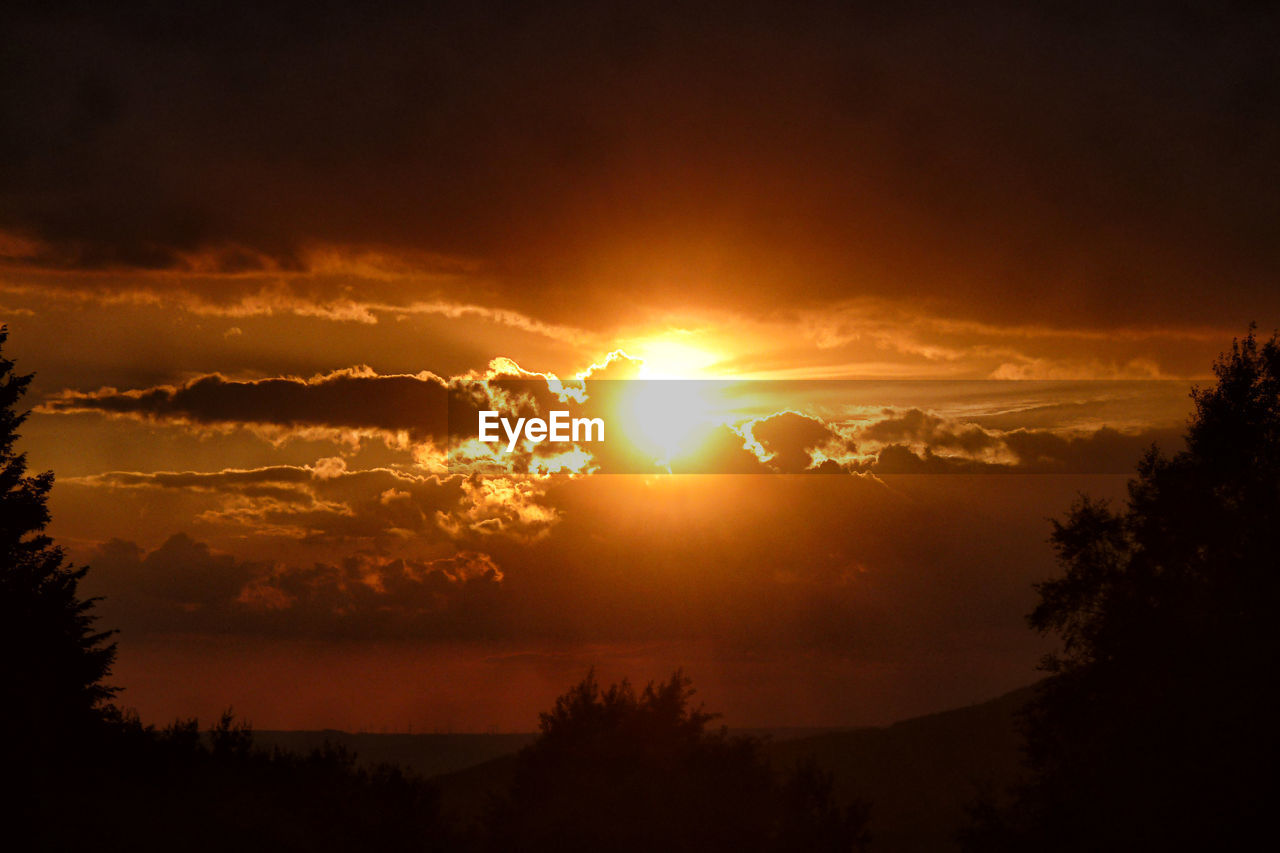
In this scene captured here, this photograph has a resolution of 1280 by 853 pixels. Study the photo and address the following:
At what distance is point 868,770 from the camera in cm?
18912

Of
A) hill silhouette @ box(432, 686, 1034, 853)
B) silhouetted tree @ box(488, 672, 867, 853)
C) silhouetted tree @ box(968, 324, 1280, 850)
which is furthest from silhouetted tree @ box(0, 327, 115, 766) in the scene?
hill silhouette @ box(432, 686, 1034, 853)

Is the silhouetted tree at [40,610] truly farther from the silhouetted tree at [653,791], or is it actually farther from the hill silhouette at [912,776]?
the hill silhouette at [912,776]

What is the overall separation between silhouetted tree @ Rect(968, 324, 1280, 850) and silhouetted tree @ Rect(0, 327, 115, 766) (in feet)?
94.3

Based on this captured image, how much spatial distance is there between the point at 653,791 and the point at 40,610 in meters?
22.5

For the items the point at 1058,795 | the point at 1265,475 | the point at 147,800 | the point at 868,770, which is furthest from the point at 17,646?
the point at 868,770

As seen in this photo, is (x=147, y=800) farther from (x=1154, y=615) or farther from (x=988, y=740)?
(x=988, y=740)

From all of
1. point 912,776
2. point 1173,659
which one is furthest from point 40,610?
point 912,776

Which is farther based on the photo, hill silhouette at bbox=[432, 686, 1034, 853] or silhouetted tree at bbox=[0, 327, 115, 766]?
hill silhouette at bbox=[432, 686, 1034, 853]

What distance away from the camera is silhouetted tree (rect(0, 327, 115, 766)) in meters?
34.5

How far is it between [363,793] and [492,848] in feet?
15.9

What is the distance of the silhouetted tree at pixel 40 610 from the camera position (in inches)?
1357

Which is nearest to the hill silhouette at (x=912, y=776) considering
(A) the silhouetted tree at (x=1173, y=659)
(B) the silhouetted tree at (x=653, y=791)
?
(B) the silhouetted tree at (x=653, y=791)

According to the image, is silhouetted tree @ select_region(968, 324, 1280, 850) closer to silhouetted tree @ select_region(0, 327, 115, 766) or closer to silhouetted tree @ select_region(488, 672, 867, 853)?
silhouetted tree @ select_region(488, 672, 867, 853)

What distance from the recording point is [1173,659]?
28688 millimetres
